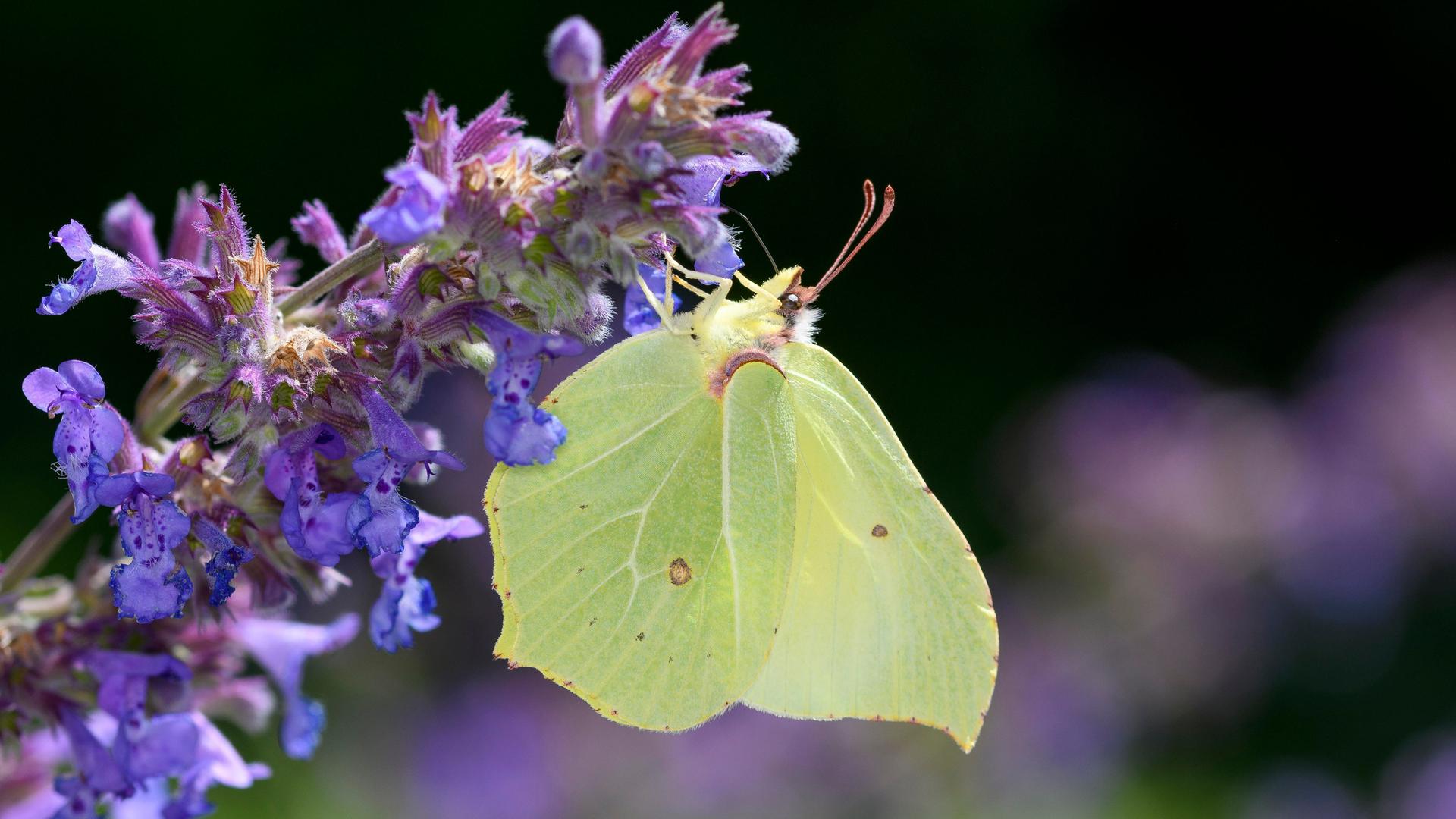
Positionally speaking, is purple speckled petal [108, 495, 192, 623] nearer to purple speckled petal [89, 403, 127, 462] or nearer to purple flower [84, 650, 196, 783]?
purple speckled petal [89, 403, 127, 462]

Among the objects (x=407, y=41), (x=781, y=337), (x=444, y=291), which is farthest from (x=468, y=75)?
(x=444, y=291)

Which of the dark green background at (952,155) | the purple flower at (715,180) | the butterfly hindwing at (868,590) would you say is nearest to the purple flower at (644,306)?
the purple flower at (715,180)

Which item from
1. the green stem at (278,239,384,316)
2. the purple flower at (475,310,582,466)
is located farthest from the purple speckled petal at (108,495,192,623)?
the purple flower at (475,310,582,466)

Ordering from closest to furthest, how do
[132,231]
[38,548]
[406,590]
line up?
[38,548] → [406,590] → [132,231]

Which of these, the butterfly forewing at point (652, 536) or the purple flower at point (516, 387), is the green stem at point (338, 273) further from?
the butterfly forewing at point (652, 536)

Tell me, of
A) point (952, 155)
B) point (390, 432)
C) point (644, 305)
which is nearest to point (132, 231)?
point (390, 432)

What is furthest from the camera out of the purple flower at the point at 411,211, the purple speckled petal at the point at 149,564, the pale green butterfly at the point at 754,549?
the pale green butterfly at the point at 754,549

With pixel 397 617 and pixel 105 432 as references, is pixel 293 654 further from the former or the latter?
pixel 105 432
